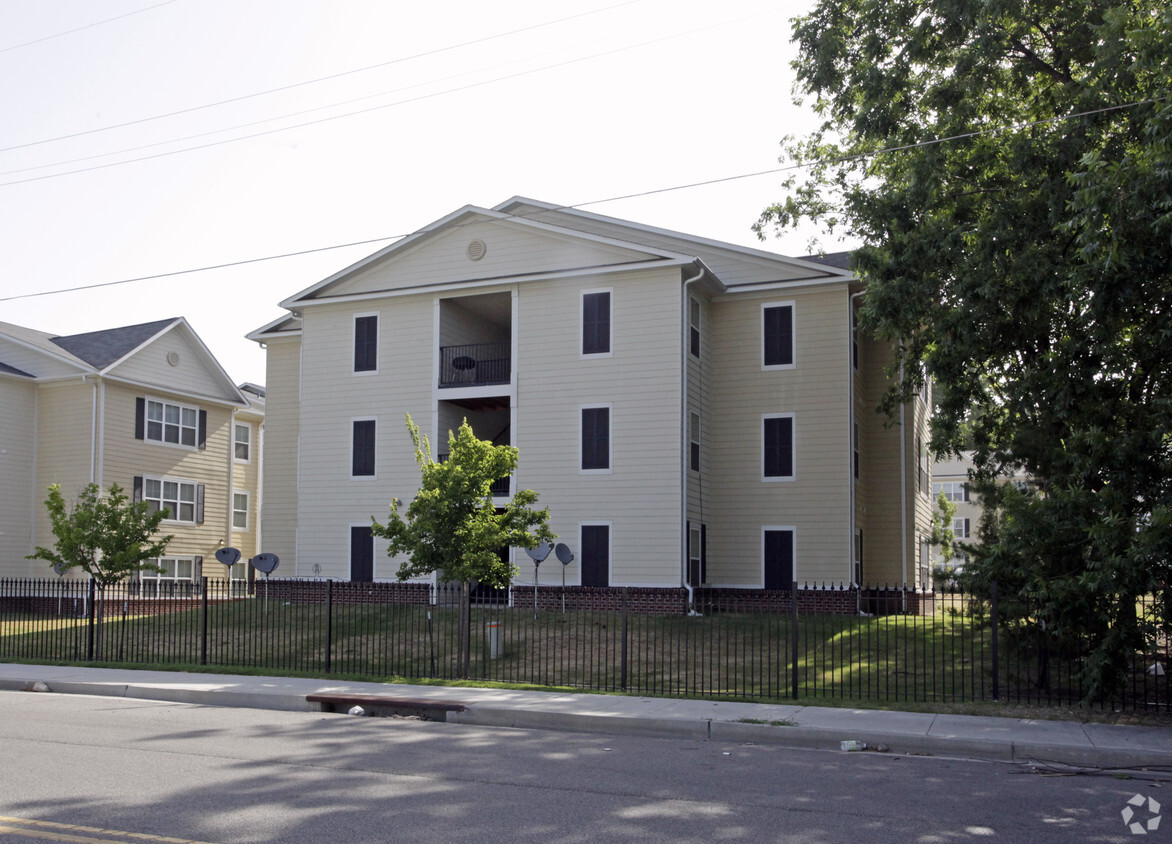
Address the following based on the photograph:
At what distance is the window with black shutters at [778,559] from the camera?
89.4ft

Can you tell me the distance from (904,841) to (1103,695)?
7.70 metres

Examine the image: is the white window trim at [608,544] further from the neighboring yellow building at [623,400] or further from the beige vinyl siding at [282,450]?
the beige vinyl siding at [282,450]

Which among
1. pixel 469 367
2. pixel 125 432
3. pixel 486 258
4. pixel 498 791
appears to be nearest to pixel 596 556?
pixel 469 367

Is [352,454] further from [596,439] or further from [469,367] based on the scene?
[596,439]

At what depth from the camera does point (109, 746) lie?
10445 millimetres

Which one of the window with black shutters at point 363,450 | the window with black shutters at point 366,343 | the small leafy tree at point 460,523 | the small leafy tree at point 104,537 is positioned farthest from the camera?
the window with black shutters at point 366,343

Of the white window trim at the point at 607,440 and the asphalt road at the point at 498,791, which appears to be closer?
the asphalt road at the point at 498,791

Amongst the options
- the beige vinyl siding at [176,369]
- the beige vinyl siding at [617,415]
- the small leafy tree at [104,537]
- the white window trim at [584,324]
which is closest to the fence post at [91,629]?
the small leafy tree at [104,537]

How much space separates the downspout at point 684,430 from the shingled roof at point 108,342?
18781mm

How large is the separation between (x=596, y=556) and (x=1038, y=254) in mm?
13527

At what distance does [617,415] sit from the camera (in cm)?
2656

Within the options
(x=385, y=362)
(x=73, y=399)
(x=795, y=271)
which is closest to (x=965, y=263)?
(x=795, y=271)

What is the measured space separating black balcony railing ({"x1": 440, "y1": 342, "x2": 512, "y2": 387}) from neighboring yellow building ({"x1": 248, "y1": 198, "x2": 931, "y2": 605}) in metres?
0.04

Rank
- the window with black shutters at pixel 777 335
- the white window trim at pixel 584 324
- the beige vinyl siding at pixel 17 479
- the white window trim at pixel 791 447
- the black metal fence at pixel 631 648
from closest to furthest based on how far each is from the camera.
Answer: the black metal fence at pixel 631 648, the white window trim at pixel 584 324, the white window trim at pixel 791 447, the window with black shutters at pixel 777 335, the beige vinyl siding at pixel 17 479
